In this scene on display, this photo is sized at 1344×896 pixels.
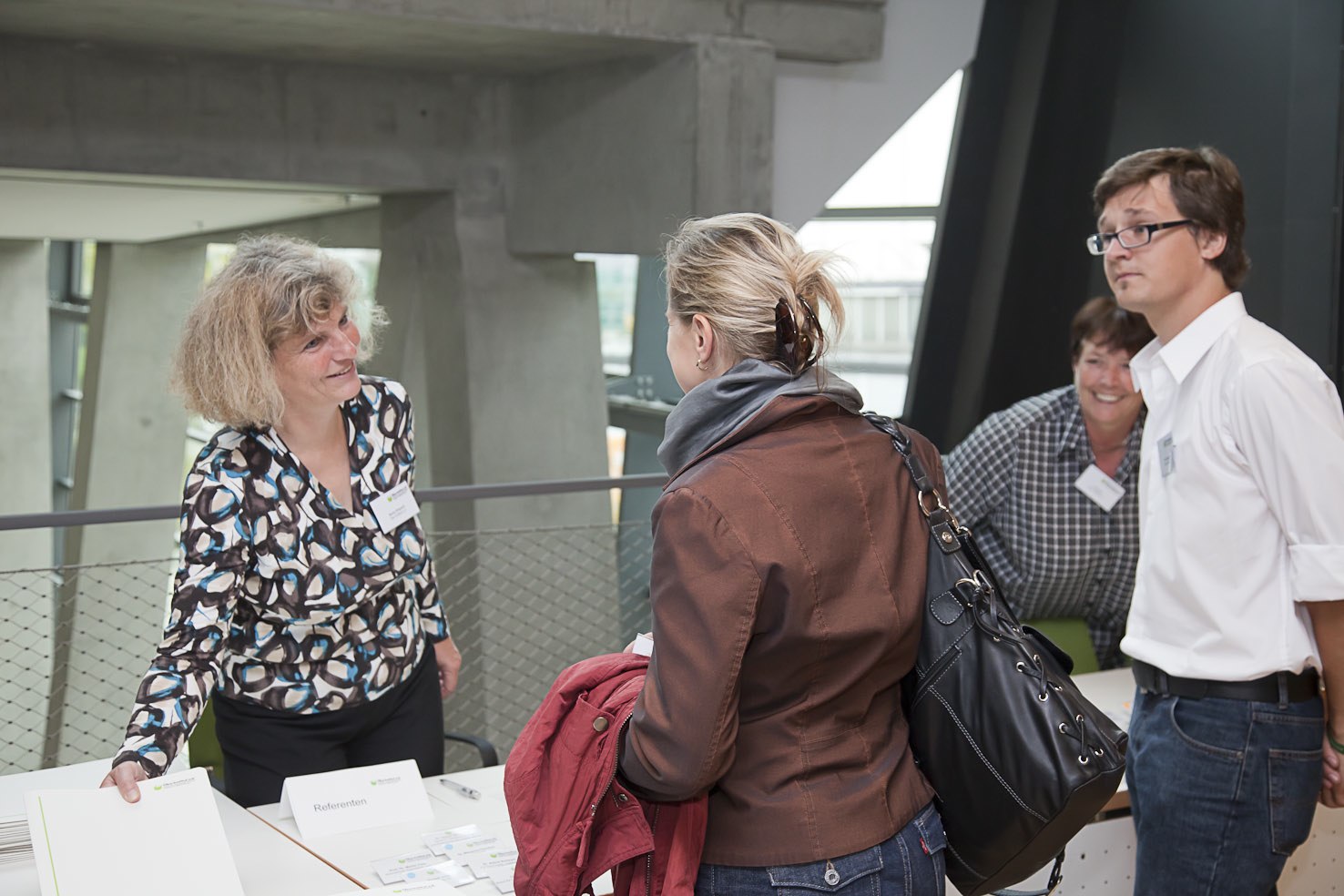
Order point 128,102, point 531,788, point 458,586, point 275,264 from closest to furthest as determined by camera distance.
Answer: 1. point 531,788
2. point 275,264
3. point 128,102
4. point 458,586

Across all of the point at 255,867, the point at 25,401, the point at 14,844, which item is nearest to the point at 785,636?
the point at 255,867

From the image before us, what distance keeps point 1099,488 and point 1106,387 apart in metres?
0.27

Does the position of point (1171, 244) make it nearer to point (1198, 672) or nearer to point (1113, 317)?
point (1198, 672)

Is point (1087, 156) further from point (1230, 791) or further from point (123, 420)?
point (123, 420)

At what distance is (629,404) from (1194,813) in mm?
5930

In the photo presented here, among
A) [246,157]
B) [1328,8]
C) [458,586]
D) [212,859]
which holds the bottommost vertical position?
[458,586]

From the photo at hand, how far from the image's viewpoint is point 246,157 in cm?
543

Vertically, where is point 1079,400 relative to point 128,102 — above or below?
below

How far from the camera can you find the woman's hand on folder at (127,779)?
1.77m

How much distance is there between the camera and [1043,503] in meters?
3.14

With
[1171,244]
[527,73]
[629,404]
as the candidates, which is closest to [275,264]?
[1171,244]

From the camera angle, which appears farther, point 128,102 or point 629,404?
point 629,404

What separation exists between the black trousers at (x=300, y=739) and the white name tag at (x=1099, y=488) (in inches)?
68.2

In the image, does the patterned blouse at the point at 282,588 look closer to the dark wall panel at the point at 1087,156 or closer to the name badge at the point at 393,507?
the name badge at the point at 393,507
